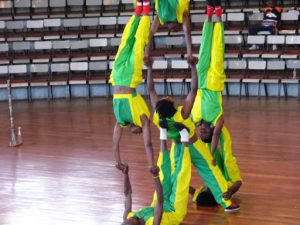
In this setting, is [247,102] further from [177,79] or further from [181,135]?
[181,135]

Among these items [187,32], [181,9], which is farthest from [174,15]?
[187,32]

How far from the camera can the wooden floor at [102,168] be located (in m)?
6.47

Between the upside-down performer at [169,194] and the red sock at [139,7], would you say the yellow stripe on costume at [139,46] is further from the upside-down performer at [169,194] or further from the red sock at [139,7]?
the upside-down performer at [169,194]

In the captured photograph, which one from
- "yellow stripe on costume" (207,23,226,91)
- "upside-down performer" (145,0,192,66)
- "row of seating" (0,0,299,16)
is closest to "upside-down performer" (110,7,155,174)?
"upside-down performer" (145,0,192,66)

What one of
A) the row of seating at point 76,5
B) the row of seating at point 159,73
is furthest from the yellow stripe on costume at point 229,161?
the row of seating at point 76,5

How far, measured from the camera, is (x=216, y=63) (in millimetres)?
6602

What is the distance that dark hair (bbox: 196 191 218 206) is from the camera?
6656 millimetres

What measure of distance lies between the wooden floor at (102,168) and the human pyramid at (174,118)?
0.40m

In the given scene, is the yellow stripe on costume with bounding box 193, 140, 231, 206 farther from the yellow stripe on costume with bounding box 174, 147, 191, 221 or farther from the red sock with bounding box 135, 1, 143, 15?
the red sock with bounding box 135, 1, 143, 15

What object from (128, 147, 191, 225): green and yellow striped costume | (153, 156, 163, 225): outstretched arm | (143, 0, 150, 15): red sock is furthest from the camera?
(143, 0, 150, 15): red sock

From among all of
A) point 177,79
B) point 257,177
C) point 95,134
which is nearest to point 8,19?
point 177,79

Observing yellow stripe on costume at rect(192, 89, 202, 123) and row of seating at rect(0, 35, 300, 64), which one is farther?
row of seating at rect(0, 35, 300, 64)

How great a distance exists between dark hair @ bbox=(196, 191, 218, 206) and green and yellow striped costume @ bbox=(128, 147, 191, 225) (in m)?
0.73

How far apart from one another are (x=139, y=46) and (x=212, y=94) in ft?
3.52
